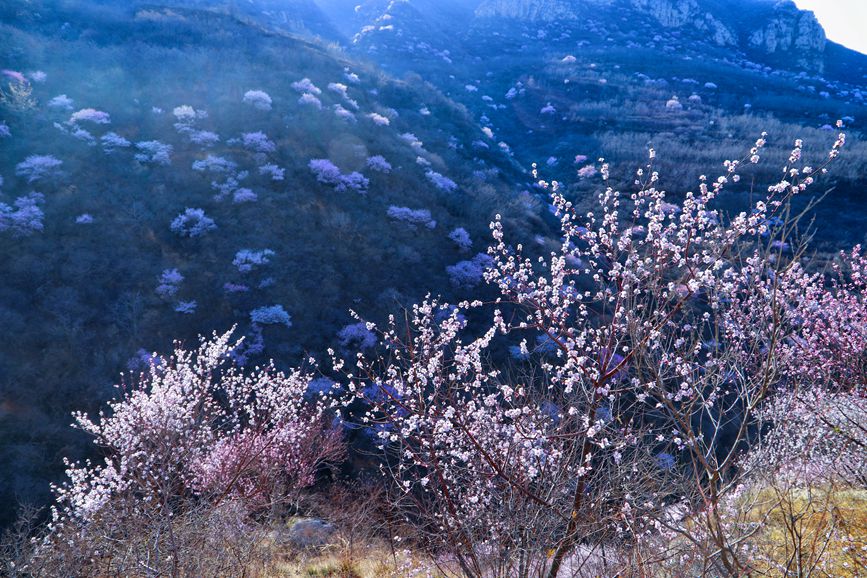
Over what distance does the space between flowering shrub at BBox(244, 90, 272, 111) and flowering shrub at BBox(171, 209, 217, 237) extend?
10.8m

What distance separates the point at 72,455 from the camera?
13414 mm

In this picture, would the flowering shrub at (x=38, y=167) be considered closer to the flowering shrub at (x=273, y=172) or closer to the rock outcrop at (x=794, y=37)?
the flowering shrub at (x=273, y=172)

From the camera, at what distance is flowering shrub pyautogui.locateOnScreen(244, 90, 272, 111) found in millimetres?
29547

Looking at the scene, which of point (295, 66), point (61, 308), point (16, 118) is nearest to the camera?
point (61, 308)

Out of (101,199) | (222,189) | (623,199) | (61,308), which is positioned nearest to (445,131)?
(623,199)

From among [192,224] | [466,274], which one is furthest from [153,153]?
[466,274]

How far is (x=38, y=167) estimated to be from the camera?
21.0 metres

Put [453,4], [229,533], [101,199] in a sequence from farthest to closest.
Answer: [453,4]
[101,199]
[229,533]

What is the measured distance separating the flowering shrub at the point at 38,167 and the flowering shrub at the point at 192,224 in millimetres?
5702

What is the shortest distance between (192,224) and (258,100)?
Answer: 480 inches

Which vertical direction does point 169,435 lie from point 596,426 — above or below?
below

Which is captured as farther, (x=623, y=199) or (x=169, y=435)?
(x=623, y=199)

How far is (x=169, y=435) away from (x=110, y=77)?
26101 mm

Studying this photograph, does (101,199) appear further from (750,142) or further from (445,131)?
(750,142)
